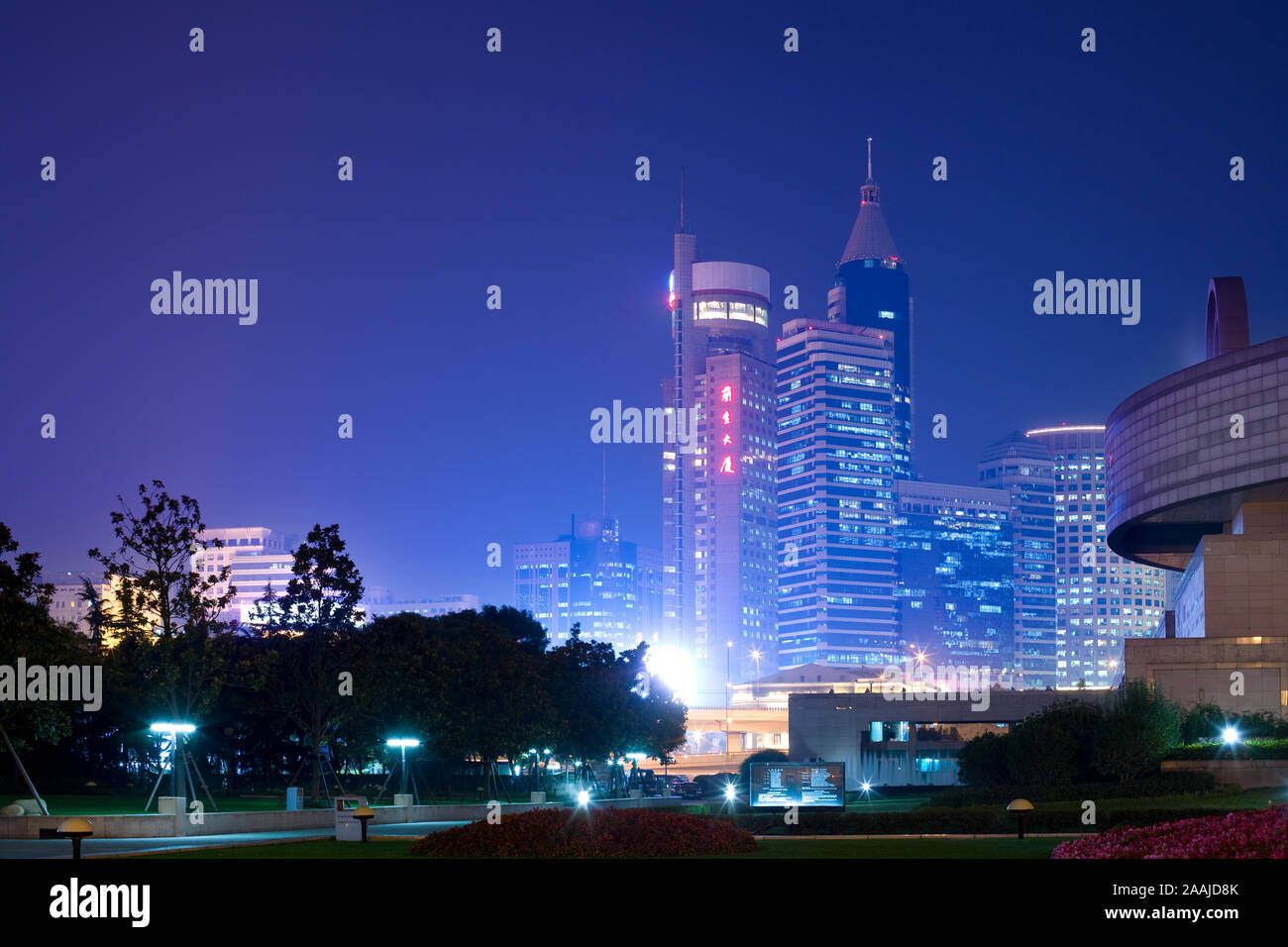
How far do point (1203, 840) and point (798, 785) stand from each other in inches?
1014

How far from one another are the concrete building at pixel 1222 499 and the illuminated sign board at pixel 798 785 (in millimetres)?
34382

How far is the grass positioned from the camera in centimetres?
2552

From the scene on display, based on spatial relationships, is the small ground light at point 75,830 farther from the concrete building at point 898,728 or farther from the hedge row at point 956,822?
the concrete building at point 898,728

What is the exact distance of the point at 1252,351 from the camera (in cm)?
8094

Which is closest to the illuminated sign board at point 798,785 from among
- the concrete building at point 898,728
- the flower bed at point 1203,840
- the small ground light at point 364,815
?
the small ground light at point 364,815

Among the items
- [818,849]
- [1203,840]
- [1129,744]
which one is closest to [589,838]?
[818,849]

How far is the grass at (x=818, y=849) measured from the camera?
25516mm

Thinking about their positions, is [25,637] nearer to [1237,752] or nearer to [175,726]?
[175,726]

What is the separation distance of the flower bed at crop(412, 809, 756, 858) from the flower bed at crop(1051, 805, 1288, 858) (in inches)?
307

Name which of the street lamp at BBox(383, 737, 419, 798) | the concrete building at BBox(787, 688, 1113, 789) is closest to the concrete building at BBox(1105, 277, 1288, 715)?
the concrete building at BBox(787, 688, 1113, 789)

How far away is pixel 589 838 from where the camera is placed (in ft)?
89.5
